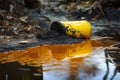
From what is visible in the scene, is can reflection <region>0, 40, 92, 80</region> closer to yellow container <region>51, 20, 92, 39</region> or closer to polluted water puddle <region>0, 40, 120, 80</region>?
polluted water puddle <region>0, 40, 120, 80</region>

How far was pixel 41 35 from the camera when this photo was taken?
35.4 ft

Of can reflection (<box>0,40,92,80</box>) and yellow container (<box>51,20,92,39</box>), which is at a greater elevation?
yellow container (<box>51,20,92,39</box>)

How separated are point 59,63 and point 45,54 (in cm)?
98

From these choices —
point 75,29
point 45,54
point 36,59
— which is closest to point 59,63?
point 36,59

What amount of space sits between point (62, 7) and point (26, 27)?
16446mm

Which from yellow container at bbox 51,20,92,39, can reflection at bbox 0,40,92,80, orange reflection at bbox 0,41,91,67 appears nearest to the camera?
can reflection at bbox 0,40,92,80

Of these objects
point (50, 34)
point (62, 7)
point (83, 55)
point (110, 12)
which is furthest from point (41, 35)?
point (62, 7)

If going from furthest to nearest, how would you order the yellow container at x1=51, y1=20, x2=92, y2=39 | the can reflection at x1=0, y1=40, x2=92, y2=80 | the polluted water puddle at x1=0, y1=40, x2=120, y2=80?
the yellow container at x1=51, y1=20, x2=92, y2=39
the can reflection at x1=0, y1=40, x2=92, y2=80
the polluted water puddle at x1=0, y1=40, x2=120, y2=80

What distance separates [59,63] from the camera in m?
7.84

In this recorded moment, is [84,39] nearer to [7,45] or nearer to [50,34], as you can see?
[50,34]

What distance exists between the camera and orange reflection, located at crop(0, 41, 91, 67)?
799cm

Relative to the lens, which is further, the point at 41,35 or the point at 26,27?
the point at 26,27

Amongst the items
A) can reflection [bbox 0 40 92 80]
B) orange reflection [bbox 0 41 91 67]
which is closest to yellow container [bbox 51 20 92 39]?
can reflection [bbox 0 40 92 80]

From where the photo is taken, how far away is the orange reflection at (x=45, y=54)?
315 inches
